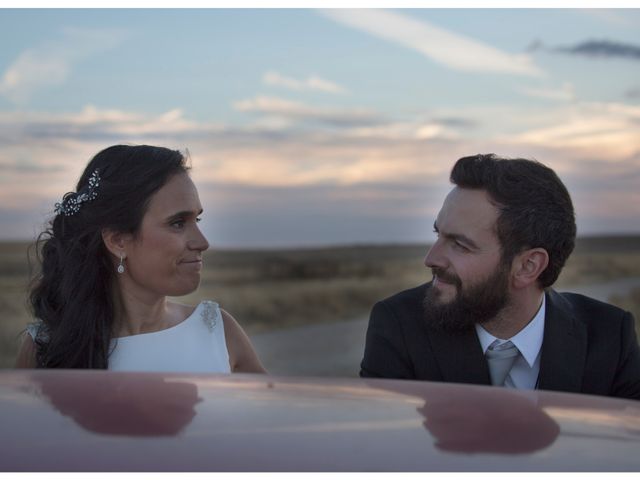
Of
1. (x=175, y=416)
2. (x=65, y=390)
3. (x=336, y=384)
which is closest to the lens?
(x=175, y=416)

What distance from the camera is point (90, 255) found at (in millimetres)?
3822

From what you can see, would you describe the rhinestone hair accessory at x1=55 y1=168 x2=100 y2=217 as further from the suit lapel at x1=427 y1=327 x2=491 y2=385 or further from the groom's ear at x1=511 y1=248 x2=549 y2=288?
the groom's ear at x1=511 y1=248 x2=549 y2=288

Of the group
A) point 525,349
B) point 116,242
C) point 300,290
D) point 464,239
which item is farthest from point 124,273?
point 300,290

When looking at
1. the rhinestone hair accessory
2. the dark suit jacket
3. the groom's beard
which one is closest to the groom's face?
the groom's beard

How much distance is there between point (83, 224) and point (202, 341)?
0.71 meters

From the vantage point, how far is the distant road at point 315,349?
13809 millimetres

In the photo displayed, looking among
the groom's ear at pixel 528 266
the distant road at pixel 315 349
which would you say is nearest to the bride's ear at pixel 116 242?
the groom's ear at pixel 528 266

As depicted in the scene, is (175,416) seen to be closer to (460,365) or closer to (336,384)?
(336,384)

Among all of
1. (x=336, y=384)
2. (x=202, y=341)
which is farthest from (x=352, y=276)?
(x=336, y=384)

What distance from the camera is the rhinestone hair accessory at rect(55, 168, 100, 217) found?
12.6 feet

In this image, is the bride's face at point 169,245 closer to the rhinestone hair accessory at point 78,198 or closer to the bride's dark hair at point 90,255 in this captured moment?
the bride's dark hair at point 90,255

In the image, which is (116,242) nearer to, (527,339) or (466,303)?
(466,303)

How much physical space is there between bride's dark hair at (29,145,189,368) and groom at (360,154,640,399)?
1.03m

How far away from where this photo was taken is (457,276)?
11.6 feet
